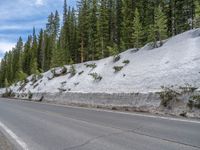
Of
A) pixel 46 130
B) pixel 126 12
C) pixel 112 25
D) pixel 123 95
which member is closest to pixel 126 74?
pixel 123 95

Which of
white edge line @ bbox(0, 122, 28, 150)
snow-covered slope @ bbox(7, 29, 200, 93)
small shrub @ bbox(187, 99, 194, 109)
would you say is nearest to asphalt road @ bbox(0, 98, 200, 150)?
white edge line @ bbox(0, 122, 28, 150)

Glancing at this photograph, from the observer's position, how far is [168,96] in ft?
47.6

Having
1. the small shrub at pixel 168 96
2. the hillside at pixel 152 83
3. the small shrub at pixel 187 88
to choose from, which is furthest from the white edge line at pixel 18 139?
the small shrub at pixel 187 88

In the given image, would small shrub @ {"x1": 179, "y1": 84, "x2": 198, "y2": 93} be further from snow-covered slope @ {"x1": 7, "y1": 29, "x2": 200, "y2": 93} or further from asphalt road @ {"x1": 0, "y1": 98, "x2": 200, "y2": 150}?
asphalt road @ {"x1": 0, "y1": 98, "x2": 200, "y2": 150}

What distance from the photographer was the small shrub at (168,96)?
14.4 m

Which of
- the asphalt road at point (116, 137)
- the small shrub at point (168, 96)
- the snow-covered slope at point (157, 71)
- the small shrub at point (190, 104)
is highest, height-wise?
the snow-covered slope at point (157, 71)

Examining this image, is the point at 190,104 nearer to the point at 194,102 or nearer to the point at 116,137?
the point at 194,102

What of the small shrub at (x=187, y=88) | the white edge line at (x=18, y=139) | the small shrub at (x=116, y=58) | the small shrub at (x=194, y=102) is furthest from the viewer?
the small shrub at (x=116, y=58)

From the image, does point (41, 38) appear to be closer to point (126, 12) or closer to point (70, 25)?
point (70, 25)

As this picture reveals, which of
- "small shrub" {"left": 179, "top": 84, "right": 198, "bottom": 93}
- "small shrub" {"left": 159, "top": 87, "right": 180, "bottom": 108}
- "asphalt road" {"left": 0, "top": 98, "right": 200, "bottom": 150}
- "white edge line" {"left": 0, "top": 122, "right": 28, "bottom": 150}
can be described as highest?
"small shrub" {"left": 179, "top": 84, "right": 198, "bottom": 93}

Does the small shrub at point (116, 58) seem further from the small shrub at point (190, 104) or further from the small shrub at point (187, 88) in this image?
the small shrub at point (190, 104)

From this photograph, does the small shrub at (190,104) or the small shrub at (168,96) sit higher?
the small shrub at (168,96)

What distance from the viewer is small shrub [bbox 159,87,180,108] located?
14.4 metres

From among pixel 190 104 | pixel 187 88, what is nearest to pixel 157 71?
pixel 187 88
